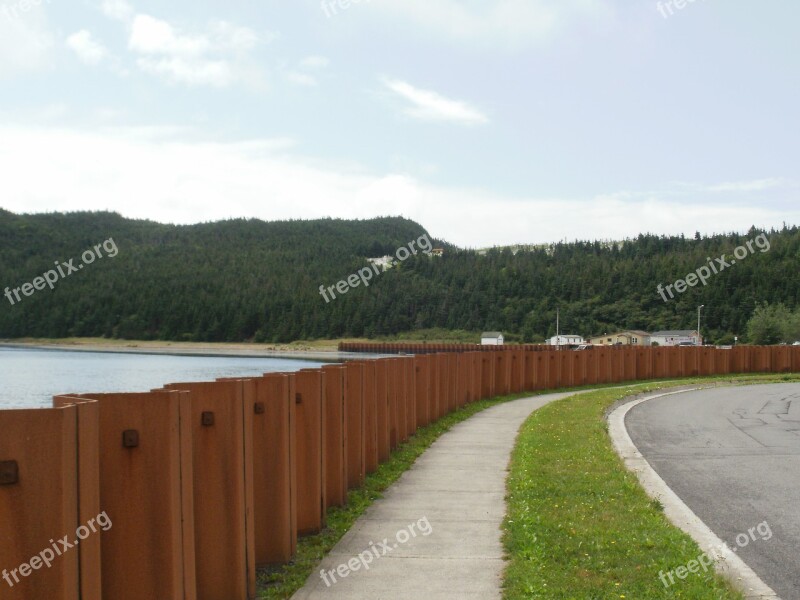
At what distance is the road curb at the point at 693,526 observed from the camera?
6.98 metres

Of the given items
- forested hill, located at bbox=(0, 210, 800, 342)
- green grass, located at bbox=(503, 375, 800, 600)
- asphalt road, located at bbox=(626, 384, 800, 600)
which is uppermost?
forested hill, located at bbox=(0, 210, 800, 342)

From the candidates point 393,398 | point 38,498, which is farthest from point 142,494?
point 393,398

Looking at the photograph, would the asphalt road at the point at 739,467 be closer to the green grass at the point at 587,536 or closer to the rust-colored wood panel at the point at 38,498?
the green grass at the point at 587,536

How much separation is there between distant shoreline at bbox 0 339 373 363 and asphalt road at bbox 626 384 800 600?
237 feet

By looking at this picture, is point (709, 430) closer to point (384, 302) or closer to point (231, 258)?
point (384, 302)

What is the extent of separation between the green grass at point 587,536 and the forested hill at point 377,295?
104194mm

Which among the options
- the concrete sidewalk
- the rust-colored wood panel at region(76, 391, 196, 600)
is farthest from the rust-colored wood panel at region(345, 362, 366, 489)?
the rust-colored wood panel at region(76, 391, 196, 600)

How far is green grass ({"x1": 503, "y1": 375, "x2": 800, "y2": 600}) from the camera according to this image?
684 cm

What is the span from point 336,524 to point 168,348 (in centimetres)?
10634

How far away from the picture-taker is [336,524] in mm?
9039

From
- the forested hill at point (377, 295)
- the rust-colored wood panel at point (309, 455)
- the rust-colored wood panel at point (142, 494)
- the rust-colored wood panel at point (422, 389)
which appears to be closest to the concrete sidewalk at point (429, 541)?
the rust-colored wood panel at point (309, 455)

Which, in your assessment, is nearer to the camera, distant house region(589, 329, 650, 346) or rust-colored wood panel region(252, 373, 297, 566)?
rust-colored wood panel region(252, 373, 297, 566)

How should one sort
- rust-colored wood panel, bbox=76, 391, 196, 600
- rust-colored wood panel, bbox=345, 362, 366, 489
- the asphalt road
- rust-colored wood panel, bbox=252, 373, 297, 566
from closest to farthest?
1. rust-colored wood panel, bbox=76, 391, 196, 600
2. rust-colored wood panel, bbox=252, 373, 297, 566
3. the asphalt road
4. rust-colored wood panel, bbox=345, 362, 366, 489

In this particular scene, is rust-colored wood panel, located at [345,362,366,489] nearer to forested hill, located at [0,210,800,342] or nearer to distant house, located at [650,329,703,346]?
forested hill, located at [0,210,800,342]
